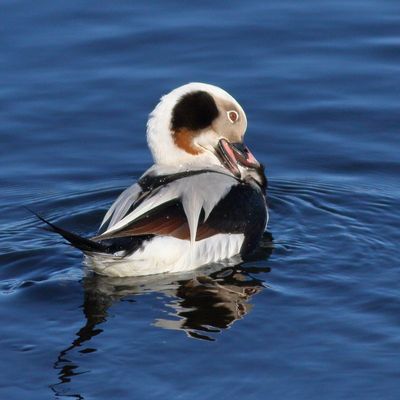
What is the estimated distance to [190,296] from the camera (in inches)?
336

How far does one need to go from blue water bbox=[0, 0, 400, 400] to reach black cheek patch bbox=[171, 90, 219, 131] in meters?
0.96

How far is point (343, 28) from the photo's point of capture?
13.1 meters

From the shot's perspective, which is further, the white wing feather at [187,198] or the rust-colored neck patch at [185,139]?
the rust-colored neck patch at [185,139]

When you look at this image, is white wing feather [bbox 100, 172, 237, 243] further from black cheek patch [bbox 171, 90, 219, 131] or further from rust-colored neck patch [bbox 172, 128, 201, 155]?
black cheek patch [bbox 171, 90, 219, 131]

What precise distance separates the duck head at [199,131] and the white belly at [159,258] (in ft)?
2.75

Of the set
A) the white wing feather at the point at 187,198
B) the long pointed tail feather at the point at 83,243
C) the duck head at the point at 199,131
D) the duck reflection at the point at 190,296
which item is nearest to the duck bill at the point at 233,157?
the duck head at the point at 199,131

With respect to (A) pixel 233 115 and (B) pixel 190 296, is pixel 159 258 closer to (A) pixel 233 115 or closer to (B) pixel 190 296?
(B) pixel 190 296

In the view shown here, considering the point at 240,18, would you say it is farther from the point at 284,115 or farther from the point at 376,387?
the point at 376,387

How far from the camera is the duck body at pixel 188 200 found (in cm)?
853

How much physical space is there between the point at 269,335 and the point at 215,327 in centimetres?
40

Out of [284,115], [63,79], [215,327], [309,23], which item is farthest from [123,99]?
[215,327]

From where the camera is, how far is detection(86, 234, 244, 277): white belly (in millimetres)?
8508

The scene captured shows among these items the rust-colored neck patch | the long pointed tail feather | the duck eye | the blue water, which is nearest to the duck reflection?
the blue water

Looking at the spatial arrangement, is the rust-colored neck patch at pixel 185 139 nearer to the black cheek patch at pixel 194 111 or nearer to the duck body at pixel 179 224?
the black cheek patch at pixel 194 111
